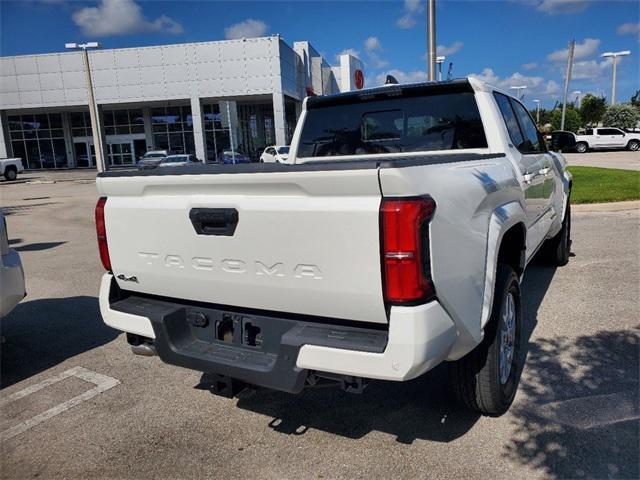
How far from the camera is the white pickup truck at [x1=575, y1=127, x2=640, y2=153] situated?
36.4 metres

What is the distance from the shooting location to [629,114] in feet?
168

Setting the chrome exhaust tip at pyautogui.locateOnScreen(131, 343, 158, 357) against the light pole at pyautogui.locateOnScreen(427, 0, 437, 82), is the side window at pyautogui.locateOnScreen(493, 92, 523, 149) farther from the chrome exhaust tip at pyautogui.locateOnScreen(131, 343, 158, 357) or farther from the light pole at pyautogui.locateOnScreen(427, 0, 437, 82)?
the light pole at pyautogui.locateOnScreen(427, 0, 437, 82)

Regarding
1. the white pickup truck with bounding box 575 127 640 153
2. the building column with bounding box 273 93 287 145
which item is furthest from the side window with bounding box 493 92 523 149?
the building column with bounding box 273 93 287 145

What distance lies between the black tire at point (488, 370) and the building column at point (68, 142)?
2160 inches

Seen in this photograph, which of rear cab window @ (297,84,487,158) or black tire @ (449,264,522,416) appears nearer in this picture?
black tire @ (449,264,522,416)

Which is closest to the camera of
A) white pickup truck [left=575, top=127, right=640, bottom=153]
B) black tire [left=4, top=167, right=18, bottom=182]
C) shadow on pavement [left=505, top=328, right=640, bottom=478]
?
shadow on pavement [left=505, top=328, right=640, bottom=478]

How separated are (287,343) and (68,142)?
55.4m

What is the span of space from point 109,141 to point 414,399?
52468mm

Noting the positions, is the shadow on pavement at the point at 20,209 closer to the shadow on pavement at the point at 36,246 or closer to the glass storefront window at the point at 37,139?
the shadow on pavement at the point at 36,246

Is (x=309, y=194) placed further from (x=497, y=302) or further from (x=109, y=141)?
(x=109, y=141)

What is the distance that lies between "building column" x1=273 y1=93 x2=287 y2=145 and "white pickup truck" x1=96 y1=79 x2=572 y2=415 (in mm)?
39504

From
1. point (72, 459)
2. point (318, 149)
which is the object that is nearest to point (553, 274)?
point (318, 149)

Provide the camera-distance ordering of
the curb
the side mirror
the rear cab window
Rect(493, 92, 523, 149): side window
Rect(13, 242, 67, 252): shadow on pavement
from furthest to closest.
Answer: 1. the curb
2. Rect(13, 242, 67, 252): shadow on pavement
3. the side mirror
4. Rect(493, 92, 523, 149): side window
5. the rear cab window

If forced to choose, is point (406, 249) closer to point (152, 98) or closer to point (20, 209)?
point (20, 209)
